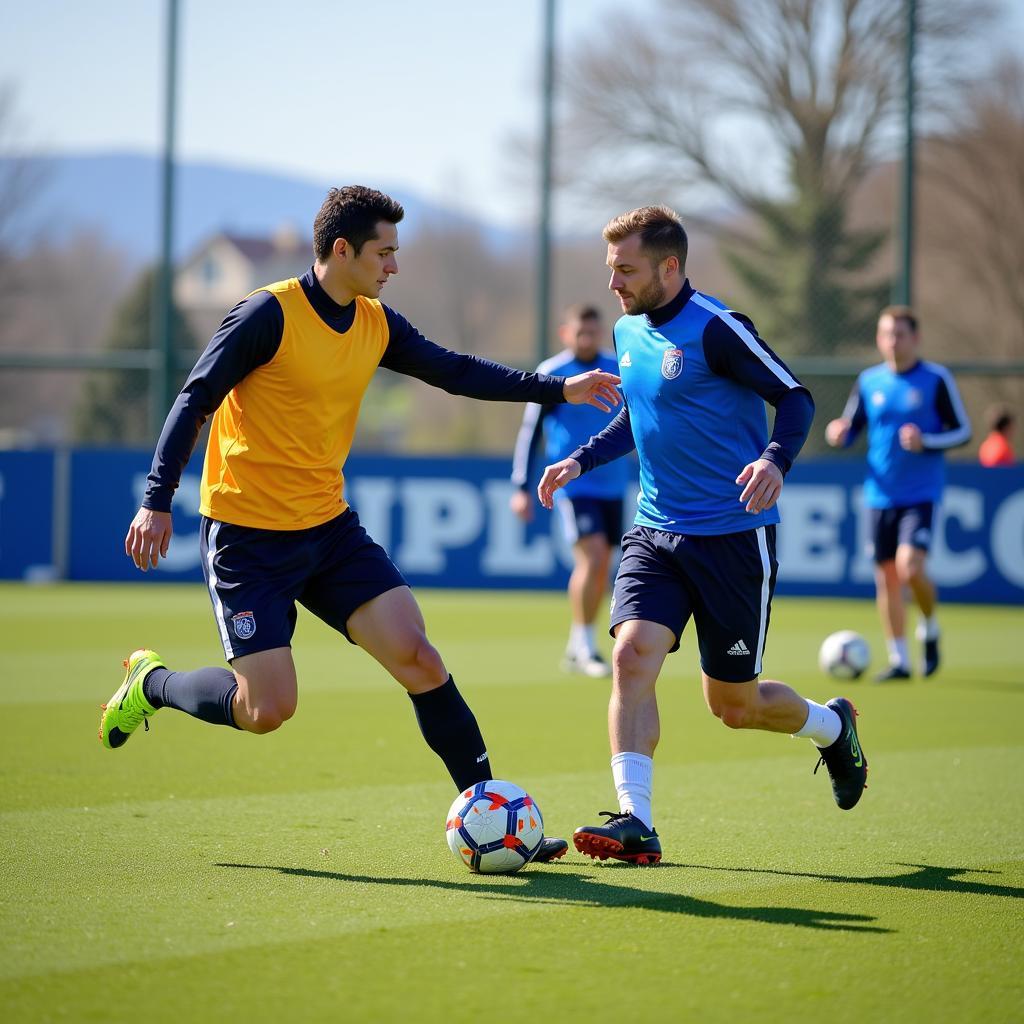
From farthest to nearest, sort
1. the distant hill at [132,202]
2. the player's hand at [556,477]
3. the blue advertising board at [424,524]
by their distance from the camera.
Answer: the distant hill at [132,202], the blue advertising board at [424,524], the player's hand at [556,477]

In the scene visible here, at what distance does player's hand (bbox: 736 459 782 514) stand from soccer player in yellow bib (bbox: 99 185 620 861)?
48.0 inches

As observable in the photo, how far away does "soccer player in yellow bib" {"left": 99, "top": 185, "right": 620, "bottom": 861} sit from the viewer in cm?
551

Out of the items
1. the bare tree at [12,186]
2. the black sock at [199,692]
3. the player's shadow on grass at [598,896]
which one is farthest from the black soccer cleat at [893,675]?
the bare tree at [12,186]

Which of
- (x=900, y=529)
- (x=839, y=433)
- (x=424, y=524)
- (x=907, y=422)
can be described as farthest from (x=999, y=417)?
(x=839, y=433)

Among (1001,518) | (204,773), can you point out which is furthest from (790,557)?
(204,773)

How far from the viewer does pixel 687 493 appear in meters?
5.75

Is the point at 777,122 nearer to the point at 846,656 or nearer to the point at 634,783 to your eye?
the point at 846,656

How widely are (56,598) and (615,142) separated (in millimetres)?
14417

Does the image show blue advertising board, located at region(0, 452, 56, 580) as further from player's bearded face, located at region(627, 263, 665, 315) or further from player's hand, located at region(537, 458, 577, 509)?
player's bearded face, located at region(627, 263, 665, 315)

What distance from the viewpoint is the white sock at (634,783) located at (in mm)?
5488

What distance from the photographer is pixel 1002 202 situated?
80.4 feet

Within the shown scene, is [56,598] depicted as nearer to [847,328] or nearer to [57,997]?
[847,328]

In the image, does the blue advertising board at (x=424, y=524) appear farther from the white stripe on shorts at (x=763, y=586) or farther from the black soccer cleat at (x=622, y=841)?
the black soccer cleat at (x=622, y=841)

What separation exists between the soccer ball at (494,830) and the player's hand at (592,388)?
1515 mm
